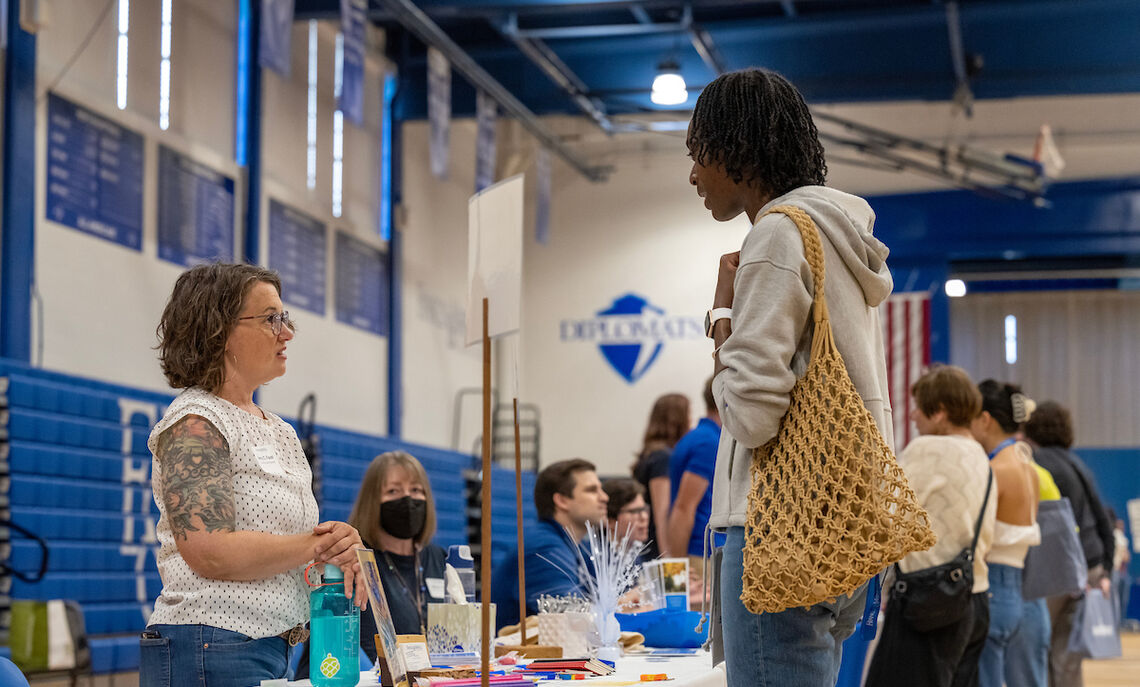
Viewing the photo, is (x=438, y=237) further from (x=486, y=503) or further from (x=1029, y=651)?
(x=486, y=503)

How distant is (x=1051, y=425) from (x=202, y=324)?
15.2ft

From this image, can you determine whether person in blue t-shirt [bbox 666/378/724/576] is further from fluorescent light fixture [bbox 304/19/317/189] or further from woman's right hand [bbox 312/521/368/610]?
fluorescent light fixture [bbox 304/19/317/189]

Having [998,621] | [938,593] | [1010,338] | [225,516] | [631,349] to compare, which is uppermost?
[1010,338]

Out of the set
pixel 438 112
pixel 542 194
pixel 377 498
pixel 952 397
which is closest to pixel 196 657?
pixel 377 498

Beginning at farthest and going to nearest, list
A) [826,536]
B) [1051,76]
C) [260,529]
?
[1051,76] → [260,529] → [826,536]

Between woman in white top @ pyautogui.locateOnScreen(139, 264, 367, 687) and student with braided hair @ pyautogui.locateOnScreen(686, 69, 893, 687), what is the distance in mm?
623

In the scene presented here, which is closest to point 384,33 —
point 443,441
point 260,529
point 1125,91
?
point 443,441

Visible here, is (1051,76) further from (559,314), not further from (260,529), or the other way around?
(260,529)

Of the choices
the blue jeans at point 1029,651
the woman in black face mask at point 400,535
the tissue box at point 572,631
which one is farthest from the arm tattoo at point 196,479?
the blue jeans at point 1029,651

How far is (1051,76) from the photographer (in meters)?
9.33

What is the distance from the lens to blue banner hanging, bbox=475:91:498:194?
9.14 m

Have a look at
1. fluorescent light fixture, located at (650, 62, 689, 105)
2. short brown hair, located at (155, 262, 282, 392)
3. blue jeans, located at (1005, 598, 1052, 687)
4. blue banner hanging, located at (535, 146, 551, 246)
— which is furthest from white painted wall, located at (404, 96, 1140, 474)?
short brown hair, located at (155, 262, 282, 392)

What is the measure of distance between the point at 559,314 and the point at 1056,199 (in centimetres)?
468

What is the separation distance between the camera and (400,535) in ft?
11.6
